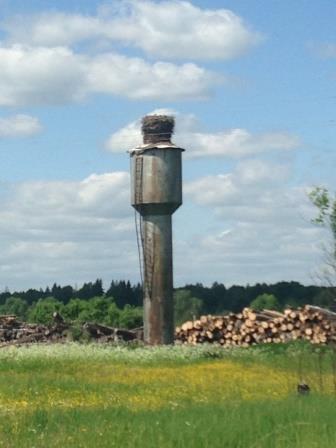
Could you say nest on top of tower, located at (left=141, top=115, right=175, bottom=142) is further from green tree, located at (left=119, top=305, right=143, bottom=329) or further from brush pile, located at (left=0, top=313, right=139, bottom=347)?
green tree, located at (left=119, top=305, right=143, bottom=329)

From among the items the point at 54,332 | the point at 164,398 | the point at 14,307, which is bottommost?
the point at 164,398

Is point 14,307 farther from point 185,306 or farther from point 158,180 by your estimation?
point 158,180

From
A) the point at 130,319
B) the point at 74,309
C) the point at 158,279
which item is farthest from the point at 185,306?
the point at 158,279

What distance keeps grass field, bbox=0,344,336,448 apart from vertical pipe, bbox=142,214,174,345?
116 centimetres

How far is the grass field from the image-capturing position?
28.8ft

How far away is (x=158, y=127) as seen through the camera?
24938mm

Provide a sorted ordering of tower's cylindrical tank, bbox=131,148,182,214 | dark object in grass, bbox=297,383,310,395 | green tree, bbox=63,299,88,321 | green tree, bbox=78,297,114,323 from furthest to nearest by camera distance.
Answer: green tree, bbox=63,299,88,321
green tree, bbox=78,297,114,323
tower's cylindrical tank, bbox=131,148,182,214
dark object in grass, bbox=297,383,310,395

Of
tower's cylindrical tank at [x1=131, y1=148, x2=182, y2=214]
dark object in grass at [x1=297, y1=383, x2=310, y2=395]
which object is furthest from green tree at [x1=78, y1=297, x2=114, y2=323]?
dark object in grass at [x1=297, y1=383, x2=310, y2=395]

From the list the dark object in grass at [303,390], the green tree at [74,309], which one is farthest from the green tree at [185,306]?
the dark object in grass at [303,390]

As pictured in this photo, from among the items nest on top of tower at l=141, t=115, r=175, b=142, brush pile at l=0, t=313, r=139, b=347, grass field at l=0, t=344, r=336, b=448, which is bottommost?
grass field at l=0, t=344, r=336, b=448

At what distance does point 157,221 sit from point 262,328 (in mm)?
4631

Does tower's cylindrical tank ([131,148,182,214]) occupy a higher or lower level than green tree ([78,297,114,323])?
higher

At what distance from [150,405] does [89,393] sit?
2.27 meters

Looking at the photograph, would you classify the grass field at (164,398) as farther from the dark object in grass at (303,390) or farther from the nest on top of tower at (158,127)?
the nest on top of tower at (158,127)
